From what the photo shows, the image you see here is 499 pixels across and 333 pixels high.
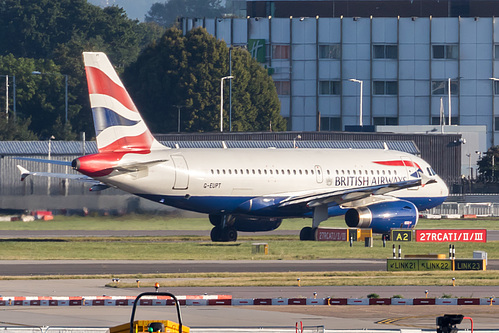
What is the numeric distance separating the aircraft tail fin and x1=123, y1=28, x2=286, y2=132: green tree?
79783 millimetres

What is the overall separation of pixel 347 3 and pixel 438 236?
107 metres

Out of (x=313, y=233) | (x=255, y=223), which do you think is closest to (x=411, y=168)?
(x=313, y=233)

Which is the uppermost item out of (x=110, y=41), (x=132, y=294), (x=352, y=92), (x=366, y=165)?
(x=110, y=41)

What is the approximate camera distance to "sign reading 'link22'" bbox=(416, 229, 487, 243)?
183ft

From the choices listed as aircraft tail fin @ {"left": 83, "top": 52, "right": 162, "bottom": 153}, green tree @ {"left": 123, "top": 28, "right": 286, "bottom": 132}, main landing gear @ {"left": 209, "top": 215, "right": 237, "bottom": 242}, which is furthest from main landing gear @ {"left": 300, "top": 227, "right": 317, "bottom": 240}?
green tree @ {"left": 123, "top": 28, "right": 286, "bottom": 132}

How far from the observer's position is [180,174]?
181 ft

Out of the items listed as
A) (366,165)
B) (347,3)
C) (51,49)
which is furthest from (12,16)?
(366,165)

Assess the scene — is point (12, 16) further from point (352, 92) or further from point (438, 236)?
point (438, 236)

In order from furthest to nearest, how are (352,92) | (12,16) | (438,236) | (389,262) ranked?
(12,16) → (352,92) → (438,236) → (389,262)

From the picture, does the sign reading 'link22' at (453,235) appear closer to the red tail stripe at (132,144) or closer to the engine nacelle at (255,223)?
the engine nacelle at (255,223)

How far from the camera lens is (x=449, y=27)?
147m

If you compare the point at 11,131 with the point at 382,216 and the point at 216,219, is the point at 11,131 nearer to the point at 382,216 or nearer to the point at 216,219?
the point at 216,219

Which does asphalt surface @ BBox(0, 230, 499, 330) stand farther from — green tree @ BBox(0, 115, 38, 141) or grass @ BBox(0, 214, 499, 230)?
green tree @ BBox(0, 115, 38, 141)

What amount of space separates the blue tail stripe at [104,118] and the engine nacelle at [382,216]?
13.8 meters
